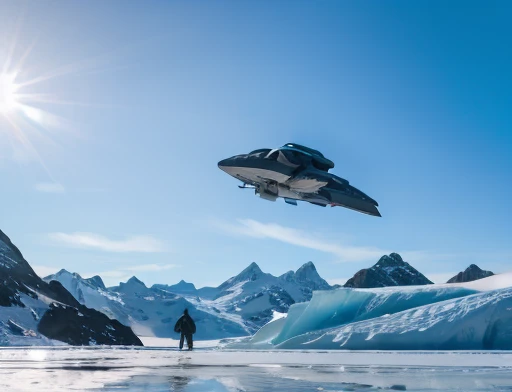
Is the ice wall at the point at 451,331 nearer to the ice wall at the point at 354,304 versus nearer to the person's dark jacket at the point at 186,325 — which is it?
the ice wall at the point at 354,304

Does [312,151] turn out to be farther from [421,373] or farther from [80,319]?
[80,319]

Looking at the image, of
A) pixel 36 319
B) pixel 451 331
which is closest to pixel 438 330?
pixel 451 331

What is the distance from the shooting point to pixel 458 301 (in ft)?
146

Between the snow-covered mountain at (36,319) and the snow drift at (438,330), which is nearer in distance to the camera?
the snow drift at (438,330)

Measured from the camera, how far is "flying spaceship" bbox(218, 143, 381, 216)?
108ft

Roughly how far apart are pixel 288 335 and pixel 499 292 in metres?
25.2

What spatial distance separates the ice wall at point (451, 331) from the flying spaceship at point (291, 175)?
13229 millimetres

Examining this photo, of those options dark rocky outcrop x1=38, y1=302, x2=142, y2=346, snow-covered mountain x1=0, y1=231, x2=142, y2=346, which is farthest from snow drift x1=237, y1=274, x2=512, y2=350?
dark rocky outcrop x1=38, y1=302, x2=142, y2=346

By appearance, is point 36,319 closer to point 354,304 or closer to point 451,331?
point 354,304

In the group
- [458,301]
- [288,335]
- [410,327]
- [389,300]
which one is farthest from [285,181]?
[288,335]

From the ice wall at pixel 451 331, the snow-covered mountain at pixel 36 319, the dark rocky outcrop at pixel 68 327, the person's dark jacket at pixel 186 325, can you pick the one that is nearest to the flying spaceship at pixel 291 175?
the person's dark jacket at pixel 186 325

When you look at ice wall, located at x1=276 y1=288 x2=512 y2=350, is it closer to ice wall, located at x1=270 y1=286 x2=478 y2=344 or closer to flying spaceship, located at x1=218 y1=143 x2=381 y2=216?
ice wall, located at x1=270 y1=286 x2=478 y2=344

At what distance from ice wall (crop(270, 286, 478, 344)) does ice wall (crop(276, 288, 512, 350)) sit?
34.4 feet

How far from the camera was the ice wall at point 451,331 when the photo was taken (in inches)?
1650
